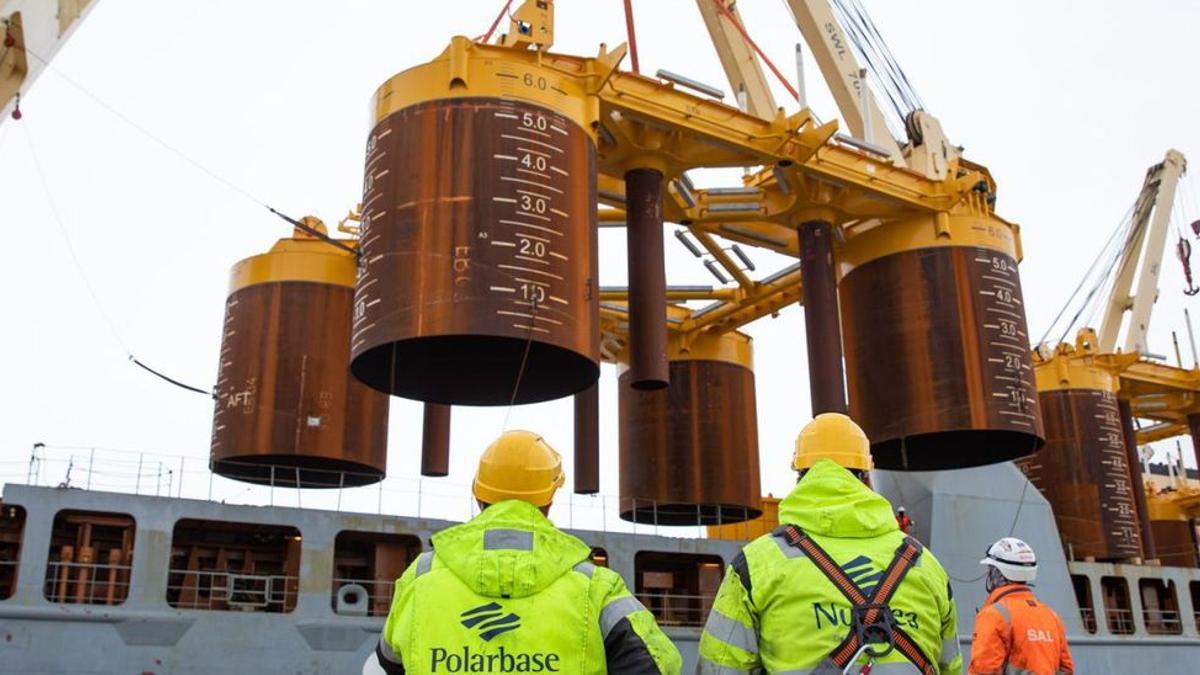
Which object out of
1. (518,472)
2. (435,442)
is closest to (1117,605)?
(435,442)

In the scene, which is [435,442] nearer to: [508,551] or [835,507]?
[835,507]

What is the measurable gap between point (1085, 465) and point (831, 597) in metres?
31.1

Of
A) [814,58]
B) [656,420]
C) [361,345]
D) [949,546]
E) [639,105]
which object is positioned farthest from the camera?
[656,420]

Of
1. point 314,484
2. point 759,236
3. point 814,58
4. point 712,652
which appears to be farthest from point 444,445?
point 712,652

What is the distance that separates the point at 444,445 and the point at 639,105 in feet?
29.0

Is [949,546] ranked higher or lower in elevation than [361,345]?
lower

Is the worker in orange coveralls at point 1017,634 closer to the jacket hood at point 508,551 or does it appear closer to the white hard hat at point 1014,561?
the white hard hat at point 1014,561

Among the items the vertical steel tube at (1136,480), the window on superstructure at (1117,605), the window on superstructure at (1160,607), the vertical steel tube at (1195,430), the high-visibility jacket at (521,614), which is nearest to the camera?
the high-visibility jacket at (521,614)

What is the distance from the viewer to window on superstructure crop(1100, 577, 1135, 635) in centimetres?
2906

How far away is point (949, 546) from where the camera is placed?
23.4m

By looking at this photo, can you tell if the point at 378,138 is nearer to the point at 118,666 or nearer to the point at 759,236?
the point at 118,666

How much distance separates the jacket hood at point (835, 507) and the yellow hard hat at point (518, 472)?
851 mm

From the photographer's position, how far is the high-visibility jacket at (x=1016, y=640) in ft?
19.1

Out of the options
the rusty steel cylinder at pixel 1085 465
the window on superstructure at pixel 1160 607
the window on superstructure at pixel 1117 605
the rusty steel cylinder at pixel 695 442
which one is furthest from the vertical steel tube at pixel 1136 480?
the rusty steel cylinder at pixel 695 442
